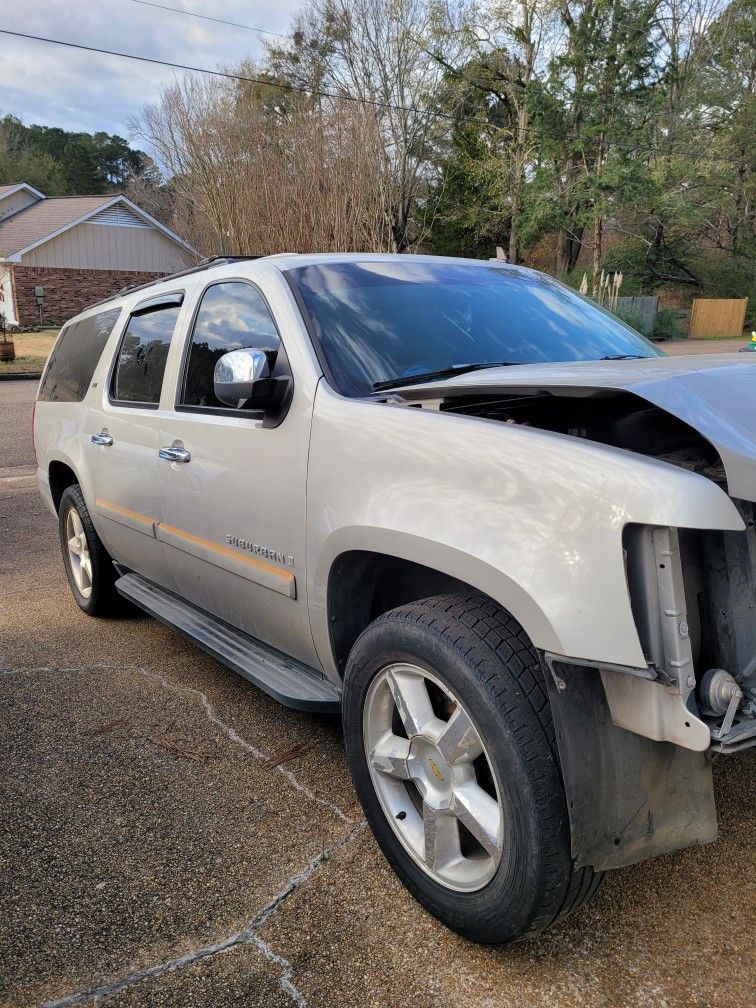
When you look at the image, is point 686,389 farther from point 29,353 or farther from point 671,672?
point 29,353

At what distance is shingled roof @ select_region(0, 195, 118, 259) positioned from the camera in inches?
1453

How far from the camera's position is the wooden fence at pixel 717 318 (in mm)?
29859

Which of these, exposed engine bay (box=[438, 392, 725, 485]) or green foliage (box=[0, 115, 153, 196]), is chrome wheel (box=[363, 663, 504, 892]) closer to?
exposed engine bay (box=[438, 392, 725, 485])

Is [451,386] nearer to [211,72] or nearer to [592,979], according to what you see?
[592,979]

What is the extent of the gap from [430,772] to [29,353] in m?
27.0

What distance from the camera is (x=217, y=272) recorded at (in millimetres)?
3527

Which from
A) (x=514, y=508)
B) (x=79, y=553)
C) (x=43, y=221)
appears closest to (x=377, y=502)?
(x=514, y=508)

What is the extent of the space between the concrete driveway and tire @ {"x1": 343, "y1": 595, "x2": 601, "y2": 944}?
20 cm

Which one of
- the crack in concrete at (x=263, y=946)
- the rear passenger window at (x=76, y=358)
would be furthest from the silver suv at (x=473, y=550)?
the rear passenger window at (x=76, y=358)

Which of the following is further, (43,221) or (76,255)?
(43,221)

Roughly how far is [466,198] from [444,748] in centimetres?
3191

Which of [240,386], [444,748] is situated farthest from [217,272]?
[444,748]

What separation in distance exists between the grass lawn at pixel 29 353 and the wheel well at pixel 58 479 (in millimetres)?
17576

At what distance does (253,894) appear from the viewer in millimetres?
2432
